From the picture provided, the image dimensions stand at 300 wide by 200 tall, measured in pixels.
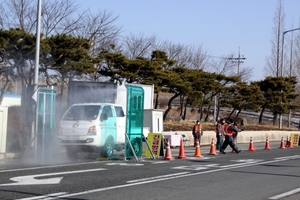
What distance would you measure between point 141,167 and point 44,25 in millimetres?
20922

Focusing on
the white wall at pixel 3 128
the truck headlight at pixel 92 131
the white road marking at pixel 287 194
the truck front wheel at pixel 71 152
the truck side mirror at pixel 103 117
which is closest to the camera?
the white road marking at pixel 287 194

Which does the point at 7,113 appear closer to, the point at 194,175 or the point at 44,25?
the point at 194,175

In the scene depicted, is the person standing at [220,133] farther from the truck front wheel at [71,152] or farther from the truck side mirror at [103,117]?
the truck front wheel at [71,152]

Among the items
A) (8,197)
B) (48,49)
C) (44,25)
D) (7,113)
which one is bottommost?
(8,197)

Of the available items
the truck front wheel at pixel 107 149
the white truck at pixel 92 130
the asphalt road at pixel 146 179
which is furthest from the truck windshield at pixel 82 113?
the asphalt road at pixel 146 179

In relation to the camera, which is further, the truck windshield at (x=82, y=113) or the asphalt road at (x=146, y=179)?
the truck windshield at (x=82, y=113)

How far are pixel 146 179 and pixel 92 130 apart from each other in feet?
17.7

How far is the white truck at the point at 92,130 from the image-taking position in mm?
18359

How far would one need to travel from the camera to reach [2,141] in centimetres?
1816

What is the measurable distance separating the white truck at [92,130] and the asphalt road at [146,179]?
0.62m

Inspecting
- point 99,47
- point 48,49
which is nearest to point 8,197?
point 48,49

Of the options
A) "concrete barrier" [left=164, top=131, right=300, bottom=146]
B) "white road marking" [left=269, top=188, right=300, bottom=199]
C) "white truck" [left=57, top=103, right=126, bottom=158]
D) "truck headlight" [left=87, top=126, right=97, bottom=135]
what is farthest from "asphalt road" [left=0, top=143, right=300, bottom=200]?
"concrete barrier" [left=164, top=131, right=300, bottom=146]

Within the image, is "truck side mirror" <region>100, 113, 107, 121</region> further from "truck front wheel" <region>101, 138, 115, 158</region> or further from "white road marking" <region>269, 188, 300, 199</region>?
"white road marking" <region>269, 188, 300, 199</region>

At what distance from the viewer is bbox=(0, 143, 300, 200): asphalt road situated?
1103 cm
